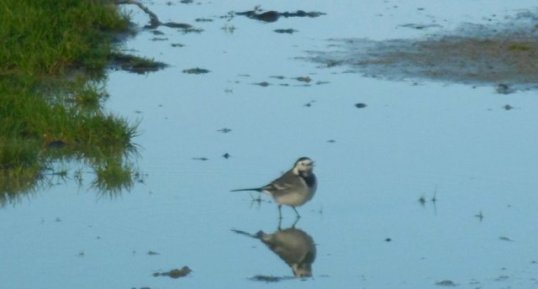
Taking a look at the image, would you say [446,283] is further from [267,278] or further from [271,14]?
[271,14]

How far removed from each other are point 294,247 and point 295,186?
53 centimetres

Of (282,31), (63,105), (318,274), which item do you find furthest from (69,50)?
(318,274)

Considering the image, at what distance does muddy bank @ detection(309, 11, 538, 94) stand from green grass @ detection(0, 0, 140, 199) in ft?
6.24

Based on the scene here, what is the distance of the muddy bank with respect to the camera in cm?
1312

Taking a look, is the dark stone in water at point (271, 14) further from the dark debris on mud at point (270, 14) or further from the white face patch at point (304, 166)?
the white face patch at point (304, 166)

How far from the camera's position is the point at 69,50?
43.2ft

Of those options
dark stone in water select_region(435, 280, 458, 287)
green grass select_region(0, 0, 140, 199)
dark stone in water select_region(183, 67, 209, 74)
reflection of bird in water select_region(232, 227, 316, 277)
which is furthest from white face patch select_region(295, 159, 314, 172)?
dark stone in water select_region(183, 67, 209, 74)

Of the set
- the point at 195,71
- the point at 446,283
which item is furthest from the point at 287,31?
the point at 446,283

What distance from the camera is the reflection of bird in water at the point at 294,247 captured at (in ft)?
28.7

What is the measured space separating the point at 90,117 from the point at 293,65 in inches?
104

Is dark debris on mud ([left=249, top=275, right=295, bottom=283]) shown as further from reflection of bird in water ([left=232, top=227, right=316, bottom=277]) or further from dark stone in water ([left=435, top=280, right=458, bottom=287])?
dark stone in water ([left=435, top=280, right=458, bottom=287])

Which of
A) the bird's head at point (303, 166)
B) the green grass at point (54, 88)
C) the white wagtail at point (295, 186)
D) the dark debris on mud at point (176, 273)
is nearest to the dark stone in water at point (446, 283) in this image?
the dark debris on mud at point (176, 273)

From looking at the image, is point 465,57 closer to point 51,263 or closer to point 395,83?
point 395,83

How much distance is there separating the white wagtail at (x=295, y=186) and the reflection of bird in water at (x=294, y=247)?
193mm
